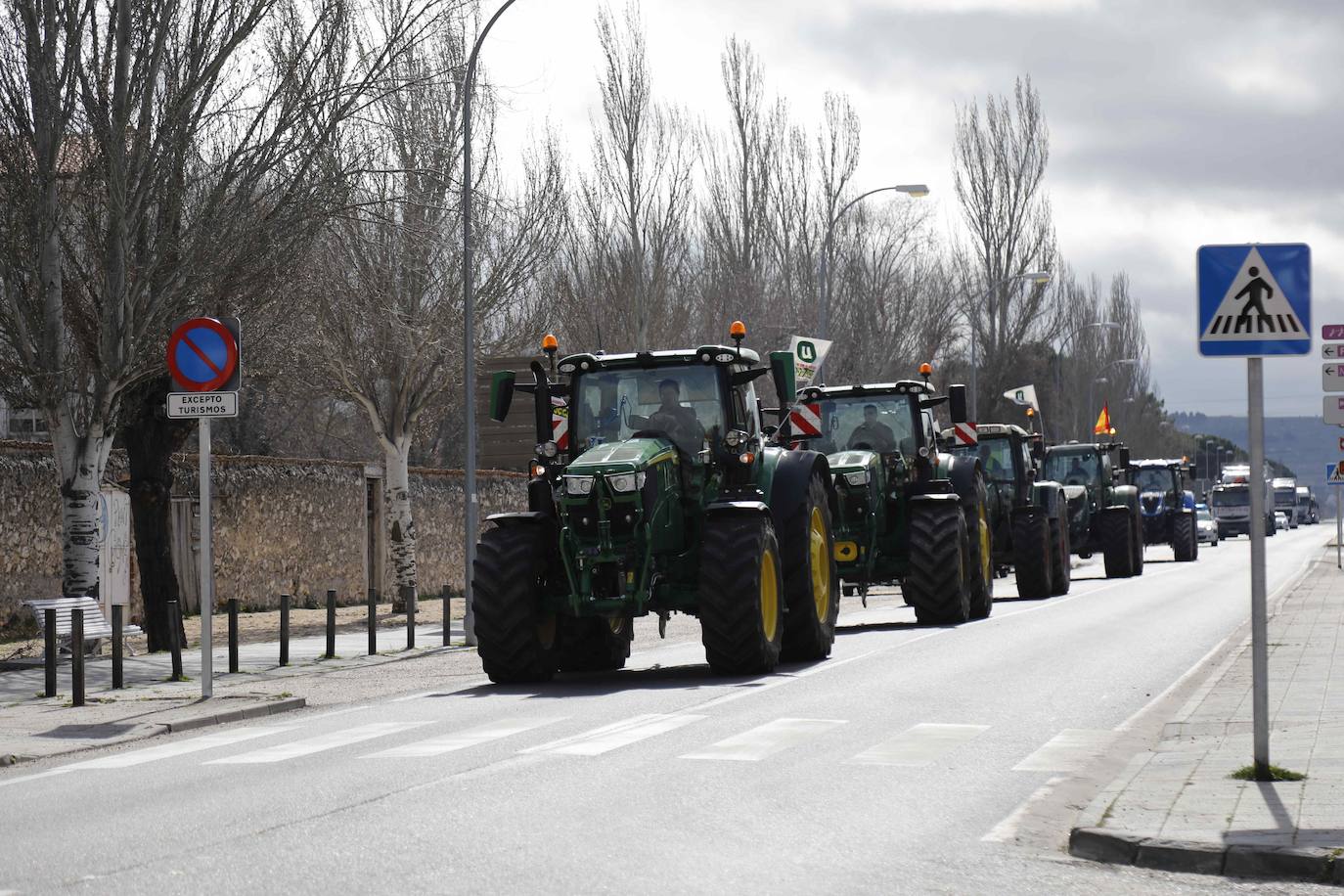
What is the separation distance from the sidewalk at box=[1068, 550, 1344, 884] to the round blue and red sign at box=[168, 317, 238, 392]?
8.05 meters

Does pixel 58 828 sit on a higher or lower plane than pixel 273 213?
lower

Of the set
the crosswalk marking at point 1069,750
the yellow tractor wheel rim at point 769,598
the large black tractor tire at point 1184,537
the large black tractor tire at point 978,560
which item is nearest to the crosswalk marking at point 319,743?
the yellow tractor wheel rim at point 769,598

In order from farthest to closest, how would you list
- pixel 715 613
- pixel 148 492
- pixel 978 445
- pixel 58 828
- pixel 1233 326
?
pixel 978 445 < pixel 148 492 < pixel 715 613 < pixel 1233 326 < pixel 58 828

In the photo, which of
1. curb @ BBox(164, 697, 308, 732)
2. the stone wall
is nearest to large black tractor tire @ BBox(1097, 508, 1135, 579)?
the stone wall

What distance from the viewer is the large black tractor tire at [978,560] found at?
24.3 meters

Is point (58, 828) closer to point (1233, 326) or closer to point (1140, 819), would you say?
point (1140, 819)

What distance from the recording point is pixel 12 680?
57.4ft

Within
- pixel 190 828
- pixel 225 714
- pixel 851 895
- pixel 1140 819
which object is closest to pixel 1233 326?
pixel 1140 819

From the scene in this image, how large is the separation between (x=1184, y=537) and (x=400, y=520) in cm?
2697

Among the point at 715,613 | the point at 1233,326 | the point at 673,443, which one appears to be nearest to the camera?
the point at 1233,326

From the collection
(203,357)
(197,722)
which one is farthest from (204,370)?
(197,722)

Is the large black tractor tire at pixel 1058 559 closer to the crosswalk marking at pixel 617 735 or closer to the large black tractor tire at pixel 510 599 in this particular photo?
the large black tractor tire at pixel 510 599

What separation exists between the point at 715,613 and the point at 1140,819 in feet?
24.5

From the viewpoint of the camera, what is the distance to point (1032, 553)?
3006 cm
